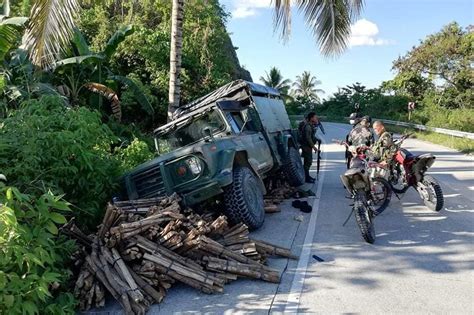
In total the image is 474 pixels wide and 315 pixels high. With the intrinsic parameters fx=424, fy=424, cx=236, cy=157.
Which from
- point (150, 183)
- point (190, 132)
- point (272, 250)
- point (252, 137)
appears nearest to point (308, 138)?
point (252, 137)

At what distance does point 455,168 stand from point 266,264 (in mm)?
9220

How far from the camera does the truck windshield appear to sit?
767cm

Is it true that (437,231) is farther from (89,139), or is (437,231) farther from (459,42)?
(459,42)

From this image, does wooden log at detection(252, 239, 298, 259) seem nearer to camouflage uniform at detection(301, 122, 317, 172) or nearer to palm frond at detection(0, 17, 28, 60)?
camouflage uniform at detection(301, 122, 317, 172)

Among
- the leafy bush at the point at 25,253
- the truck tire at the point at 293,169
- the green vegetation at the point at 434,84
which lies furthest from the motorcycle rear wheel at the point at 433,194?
the green vegetation at the point at 434,84

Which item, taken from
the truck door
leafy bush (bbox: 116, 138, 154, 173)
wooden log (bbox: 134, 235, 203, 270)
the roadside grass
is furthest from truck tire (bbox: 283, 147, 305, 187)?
the roadside grass

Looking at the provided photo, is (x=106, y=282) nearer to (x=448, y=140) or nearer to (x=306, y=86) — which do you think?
(x=448, y=140)

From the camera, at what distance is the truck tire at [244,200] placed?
20.9 feet

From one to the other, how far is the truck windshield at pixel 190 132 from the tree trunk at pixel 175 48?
6.26 feet

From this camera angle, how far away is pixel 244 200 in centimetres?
639

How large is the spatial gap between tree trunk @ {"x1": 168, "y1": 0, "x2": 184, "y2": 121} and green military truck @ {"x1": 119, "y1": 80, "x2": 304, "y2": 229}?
0.93m

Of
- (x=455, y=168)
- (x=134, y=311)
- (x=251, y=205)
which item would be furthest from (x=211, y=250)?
(x=455, y=168)

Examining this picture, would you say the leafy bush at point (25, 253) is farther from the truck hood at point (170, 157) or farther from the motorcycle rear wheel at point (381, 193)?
A: the motorcycle rear wheel at point (381, 193)

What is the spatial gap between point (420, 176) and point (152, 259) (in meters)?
5.24
